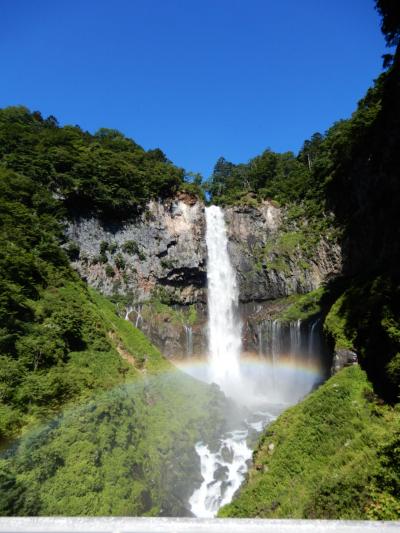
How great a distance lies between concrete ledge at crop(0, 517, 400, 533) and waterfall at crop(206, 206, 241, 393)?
28573 millimetres

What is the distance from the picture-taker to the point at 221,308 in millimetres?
34344

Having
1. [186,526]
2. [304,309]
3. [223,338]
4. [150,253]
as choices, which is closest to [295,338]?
[304,309]

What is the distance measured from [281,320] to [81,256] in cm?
1890

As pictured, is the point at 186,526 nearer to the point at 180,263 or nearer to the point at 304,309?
the point at 304,309

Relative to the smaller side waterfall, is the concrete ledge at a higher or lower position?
higher

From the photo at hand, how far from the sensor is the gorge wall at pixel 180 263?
31.2 metres

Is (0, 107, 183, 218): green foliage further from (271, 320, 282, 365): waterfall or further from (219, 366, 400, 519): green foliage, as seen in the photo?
(219, 366, 400, 519): green foliage

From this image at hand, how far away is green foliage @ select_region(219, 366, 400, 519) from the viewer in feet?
21.9

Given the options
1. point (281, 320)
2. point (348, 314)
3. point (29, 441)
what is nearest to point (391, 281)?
point (348, 314)

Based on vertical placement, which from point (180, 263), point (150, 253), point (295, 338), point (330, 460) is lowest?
point (330, 460)

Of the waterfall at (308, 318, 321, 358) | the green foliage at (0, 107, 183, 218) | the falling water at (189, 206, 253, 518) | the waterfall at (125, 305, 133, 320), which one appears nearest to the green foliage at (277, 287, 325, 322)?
the waterfall at (308, 318, 321, 358)

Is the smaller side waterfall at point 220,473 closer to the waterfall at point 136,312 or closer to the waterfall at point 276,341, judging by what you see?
the waterfall at point 276,341

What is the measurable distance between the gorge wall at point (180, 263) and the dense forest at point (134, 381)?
4.98 metres

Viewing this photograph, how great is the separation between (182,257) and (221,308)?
6.74 m
